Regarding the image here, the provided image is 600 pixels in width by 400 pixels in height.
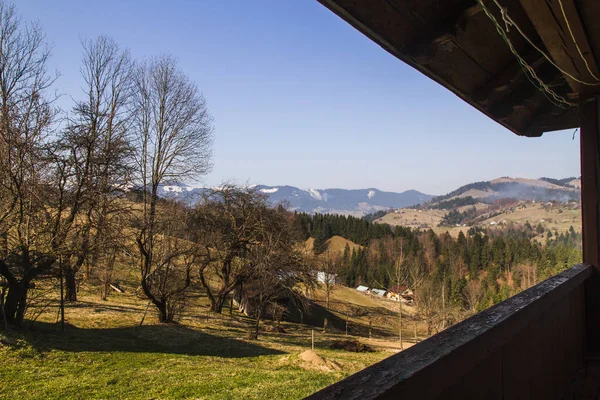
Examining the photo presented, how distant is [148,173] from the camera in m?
18.9

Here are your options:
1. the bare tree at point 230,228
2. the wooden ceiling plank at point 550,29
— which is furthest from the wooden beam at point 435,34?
the bare tree at point 230,228

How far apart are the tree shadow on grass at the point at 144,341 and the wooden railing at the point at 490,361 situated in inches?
417

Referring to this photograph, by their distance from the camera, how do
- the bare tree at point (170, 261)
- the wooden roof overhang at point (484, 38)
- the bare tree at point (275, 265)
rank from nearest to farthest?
the wooden roof overhang at point (484, 38) → the bare tree at point (170, 261) → the bare tree at point (275, 265)

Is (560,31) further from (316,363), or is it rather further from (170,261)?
(170,261)

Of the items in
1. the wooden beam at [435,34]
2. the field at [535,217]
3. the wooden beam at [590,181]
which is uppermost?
the field at [535,217]

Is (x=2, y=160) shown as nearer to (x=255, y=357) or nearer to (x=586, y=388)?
(x=255, y=357)

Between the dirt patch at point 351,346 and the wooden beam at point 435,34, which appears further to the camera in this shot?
the dirt patch at point 351,346

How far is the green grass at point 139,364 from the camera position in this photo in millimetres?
7004

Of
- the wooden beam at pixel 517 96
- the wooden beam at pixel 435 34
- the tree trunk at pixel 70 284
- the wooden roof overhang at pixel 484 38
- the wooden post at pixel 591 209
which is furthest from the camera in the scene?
the tree trunk at pixel 70 284

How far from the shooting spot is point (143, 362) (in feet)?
31.0

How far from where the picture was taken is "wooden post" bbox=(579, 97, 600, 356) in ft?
11.4

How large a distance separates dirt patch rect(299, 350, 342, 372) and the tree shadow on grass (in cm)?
253

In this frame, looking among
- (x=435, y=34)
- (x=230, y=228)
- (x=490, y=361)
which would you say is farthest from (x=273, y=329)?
(x=490, y=361)

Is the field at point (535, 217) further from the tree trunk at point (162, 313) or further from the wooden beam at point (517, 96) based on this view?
the wooden beam at point (517, 96)
